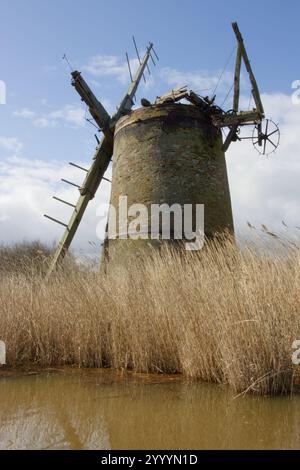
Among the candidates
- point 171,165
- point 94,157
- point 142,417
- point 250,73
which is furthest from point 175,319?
point 94,157

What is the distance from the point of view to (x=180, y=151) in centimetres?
883

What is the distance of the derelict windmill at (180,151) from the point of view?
28.5 feet

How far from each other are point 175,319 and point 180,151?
4647mm

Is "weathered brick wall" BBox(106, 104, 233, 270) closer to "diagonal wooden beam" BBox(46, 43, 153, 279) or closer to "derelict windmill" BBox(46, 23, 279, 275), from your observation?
"derelict windmill" BBox(46, 23, 279, 275)

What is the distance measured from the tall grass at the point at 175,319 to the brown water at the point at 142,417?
31 centimetres

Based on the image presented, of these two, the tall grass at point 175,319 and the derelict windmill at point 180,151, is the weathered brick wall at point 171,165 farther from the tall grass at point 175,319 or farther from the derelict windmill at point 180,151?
the tall grass at point 175,319

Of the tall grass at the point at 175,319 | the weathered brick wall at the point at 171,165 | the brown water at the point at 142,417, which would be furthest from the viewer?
the weathered brick wall at the point at 171,165

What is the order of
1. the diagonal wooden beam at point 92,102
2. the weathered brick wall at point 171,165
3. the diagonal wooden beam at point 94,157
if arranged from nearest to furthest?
the weathered brick wall at point 171,165 → the diagonal wooden beam at point 92,102 → the diagonal wooden beam at point 94,157

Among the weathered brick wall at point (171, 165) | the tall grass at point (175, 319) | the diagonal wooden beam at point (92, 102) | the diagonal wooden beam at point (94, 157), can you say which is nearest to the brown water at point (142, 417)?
the tall grass at point (175, 319)

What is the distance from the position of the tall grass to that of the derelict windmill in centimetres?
251

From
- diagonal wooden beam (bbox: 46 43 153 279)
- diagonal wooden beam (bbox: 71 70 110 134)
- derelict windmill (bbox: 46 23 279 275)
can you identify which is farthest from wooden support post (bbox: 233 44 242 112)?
diagonal wooden beam (bbox: 71 70 110 134)
